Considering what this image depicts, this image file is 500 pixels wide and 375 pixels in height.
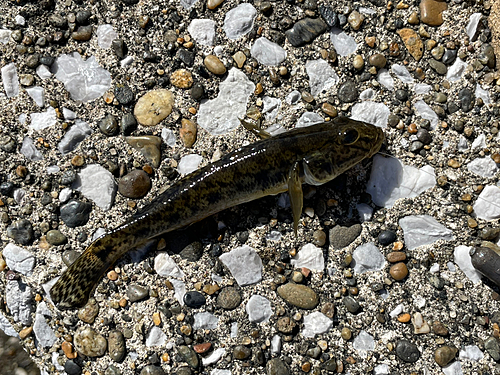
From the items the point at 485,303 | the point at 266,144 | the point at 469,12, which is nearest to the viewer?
the point at 266,144

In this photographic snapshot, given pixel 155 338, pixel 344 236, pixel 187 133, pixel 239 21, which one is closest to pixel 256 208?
pixel 344 236

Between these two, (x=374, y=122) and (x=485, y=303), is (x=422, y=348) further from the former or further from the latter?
(x=374, y=122)

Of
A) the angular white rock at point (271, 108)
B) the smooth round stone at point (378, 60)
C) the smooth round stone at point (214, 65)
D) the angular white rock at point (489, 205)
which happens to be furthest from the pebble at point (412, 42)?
the smooth round stone at point (214, 65)

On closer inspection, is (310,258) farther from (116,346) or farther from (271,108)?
(116,346)

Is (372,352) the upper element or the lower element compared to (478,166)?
lower

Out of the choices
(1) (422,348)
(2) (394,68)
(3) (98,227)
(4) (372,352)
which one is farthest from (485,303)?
(3) (98,227)

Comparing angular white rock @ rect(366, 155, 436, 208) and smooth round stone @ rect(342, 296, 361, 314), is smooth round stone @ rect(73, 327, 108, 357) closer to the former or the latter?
smooth round stone @ rect(342, 296, 361, 314)

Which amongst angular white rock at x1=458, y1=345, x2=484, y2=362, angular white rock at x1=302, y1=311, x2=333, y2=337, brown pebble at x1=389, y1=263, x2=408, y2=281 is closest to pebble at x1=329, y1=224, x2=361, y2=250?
brown pebble at x1=389, y1=263, x2=408, y2=281
